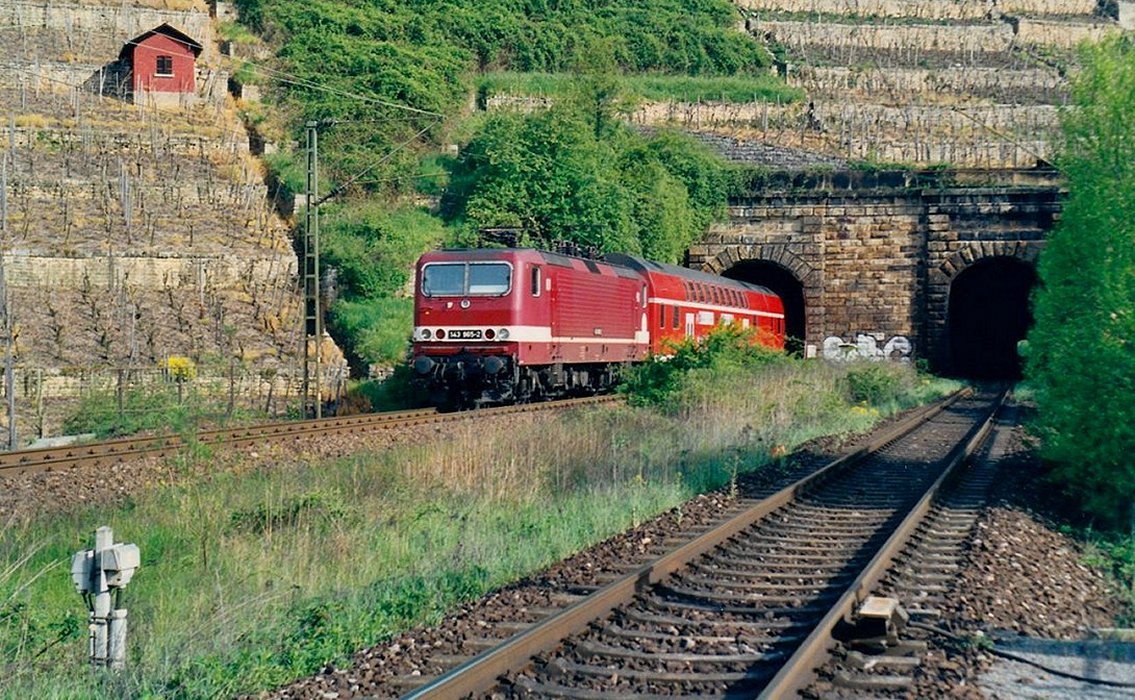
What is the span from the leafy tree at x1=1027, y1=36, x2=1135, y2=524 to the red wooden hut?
4051 cm

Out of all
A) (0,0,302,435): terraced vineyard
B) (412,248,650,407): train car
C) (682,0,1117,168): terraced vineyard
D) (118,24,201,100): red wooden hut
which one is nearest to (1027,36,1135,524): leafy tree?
(412,248,650,407): train car

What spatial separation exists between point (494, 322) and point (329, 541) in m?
13.4

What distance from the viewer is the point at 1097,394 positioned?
14.2 m

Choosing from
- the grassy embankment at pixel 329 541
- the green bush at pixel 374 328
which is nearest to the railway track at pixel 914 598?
the grassy embankment at pixel 329 541

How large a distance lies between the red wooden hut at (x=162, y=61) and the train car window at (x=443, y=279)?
29618mm

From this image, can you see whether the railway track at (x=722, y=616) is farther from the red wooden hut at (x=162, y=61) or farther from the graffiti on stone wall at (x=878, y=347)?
the red wooden hut at (x=162, y=61)

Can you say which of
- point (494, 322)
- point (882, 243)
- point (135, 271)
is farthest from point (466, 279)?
point (882, 243)

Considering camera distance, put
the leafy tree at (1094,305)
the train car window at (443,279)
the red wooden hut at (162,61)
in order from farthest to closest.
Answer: the red wooden hut at (162,61) → the train car window at (443,279) → the leafy tree at (1094,305)

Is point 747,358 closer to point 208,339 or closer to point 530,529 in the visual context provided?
point 208,339

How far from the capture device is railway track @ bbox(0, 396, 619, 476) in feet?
51.5

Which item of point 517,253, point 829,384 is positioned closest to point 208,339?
point 517,253

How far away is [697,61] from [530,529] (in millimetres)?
63139

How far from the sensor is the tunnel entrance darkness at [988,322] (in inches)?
2169

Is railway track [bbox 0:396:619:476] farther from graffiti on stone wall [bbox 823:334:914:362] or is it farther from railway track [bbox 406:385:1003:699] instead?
graffiti on stone wall [bbox 823:334:914:362]
